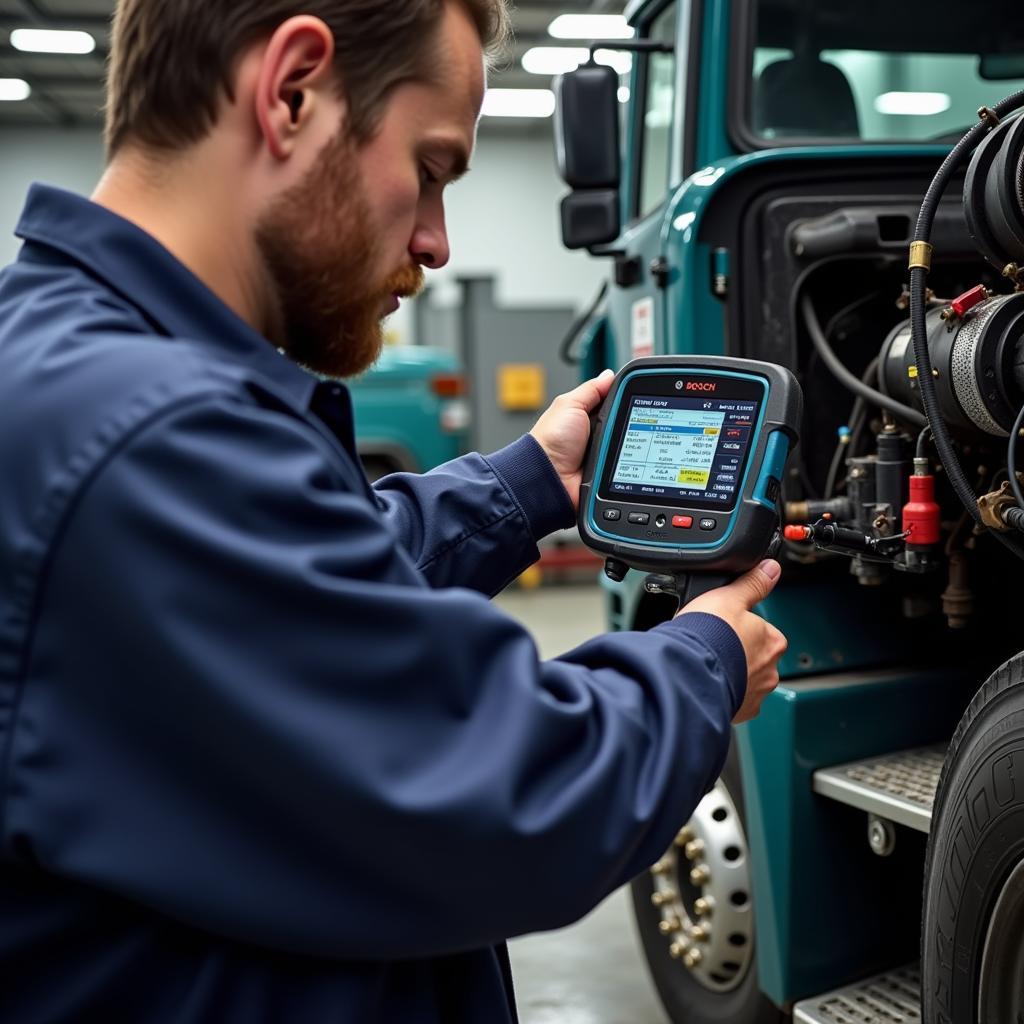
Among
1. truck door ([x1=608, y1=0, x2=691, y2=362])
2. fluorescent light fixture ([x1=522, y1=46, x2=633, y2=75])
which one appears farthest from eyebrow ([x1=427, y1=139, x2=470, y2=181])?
fluorescent light fixture ([x1=522, y1=46, x2=633, y2=75])

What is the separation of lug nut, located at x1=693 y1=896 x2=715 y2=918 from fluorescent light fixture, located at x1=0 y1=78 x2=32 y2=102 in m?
10.9

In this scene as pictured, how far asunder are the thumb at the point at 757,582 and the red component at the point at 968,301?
1.70 feet

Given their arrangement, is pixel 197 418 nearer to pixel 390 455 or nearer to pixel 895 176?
pixel 895 176

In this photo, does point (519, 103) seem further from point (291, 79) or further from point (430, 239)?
point (291, 79)

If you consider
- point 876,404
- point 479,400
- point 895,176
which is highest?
point 895,176

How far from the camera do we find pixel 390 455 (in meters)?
7.10

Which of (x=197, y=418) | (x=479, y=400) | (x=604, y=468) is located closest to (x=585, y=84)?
(x=604, y=468)

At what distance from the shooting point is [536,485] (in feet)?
Result: 4.63

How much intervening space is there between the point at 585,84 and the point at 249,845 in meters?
1.74

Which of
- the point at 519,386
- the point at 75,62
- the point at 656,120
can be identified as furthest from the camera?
the point at 75,62

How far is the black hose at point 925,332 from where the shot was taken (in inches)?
55.8

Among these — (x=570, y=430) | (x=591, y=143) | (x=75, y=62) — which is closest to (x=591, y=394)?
(x=570, y=430)

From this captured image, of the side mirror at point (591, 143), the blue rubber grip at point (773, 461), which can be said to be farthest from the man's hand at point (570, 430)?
the side mirror at point (591, 143)

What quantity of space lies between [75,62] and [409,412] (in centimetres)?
557
